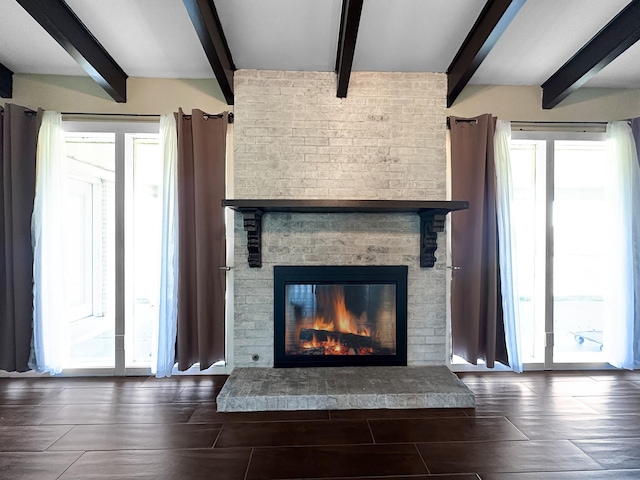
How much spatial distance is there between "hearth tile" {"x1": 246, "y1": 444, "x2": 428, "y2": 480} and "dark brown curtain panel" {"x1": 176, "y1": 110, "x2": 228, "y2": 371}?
117 centimetres

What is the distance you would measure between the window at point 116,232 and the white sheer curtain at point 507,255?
9.31ft

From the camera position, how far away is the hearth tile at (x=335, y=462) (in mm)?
1725

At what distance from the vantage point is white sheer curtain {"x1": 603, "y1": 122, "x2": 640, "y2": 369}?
9.75 feet

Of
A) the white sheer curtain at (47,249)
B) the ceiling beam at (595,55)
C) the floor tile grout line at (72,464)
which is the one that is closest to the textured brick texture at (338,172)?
the ceiling beam at (595,55)

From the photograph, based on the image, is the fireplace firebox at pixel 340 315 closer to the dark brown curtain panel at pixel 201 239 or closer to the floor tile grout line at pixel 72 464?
the dark brown curtain panel at pixel 201 239

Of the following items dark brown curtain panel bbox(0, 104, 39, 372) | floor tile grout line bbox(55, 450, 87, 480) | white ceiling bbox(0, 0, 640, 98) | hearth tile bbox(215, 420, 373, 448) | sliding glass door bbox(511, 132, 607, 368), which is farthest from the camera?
sliding glass door bbox(511, 132, 607, 368)

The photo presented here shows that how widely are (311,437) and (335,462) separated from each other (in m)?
0.26

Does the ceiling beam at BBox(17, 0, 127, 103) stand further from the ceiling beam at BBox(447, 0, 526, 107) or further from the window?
the ceiling beam at BBox(447, 0, 526, 107)

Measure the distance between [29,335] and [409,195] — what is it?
130 inches

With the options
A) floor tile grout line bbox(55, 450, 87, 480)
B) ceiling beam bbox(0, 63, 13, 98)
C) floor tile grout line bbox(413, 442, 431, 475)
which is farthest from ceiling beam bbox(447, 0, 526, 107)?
ceiling beam bbox(0, 63, 13, 98)

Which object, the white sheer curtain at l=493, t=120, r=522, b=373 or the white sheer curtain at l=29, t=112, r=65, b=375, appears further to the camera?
the white sheer curtain at l=493, t=120, r=522, b=373

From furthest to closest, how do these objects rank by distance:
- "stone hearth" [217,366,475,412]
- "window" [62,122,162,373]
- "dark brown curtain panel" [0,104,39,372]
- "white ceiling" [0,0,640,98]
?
"window" [62,122,162,373]
"dark brown curtain panel" [0,104,39,372]
"stone hearth" [217,366,475,412]
"white ceiling" [0,0,640,98]

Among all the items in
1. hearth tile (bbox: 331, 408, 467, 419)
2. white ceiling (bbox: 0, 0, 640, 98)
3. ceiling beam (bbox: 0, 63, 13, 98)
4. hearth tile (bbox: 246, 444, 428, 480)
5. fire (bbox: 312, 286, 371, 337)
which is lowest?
hearth tile (bbox: 246, 444, 428, 480)

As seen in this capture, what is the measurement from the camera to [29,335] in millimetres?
2773
